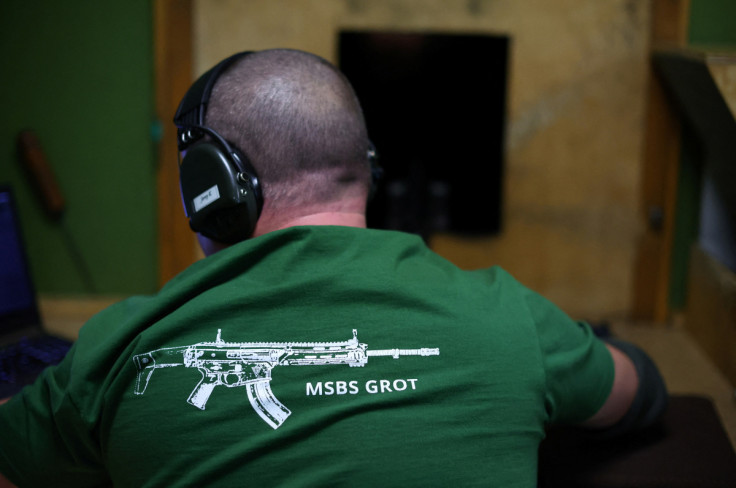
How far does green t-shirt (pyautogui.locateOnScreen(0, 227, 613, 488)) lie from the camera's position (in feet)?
2.02

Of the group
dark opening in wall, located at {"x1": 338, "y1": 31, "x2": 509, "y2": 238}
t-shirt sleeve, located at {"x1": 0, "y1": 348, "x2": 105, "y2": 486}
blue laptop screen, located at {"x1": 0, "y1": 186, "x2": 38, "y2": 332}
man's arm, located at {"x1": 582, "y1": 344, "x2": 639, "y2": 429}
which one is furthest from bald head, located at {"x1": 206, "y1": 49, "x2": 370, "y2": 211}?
dark opening in wall, located at {"x1": 338, "y1": 31, "x2": 509, "y2": 238}

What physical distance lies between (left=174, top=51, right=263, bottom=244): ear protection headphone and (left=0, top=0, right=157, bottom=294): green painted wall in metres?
0.97

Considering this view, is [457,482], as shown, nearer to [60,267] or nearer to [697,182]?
[697,182]

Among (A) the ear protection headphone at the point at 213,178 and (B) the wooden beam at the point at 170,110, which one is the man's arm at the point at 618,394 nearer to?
(A) the ear protection headphone at the point at 213,178

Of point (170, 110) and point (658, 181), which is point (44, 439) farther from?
point (658, 181)

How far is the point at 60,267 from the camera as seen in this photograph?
1.75m

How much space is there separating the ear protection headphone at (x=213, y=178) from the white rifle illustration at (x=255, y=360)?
0.50 ft

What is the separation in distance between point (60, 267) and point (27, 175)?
243 mm

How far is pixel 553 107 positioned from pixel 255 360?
122 centimetres

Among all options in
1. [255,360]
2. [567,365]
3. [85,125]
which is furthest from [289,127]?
[85,125]

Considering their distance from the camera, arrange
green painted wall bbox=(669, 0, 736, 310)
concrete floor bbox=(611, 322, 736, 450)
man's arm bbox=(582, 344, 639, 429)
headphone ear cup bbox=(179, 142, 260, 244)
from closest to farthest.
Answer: headphone ear cup bbox=(179, 142, 260, 244) < man's arm bbox=(582, 344, 639, 429) < concrete floor bbox=(611, 322, 736, 450) < green painted wall bbox=(669, 0, 736, 310)

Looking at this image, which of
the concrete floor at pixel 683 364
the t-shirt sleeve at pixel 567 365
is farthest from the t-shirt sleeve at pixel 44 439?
the concrete floor at pixel 683 364

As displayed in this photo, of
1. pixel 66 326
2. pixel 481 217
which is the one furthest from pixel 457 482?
pixel 66 326

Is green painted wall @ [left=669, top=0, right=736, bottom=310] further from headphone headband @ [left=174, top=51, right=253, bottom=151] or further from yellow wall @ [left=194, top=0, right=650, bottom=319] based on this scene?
headphone headband @ [left=174, top=51, right=253, bottom=151]
